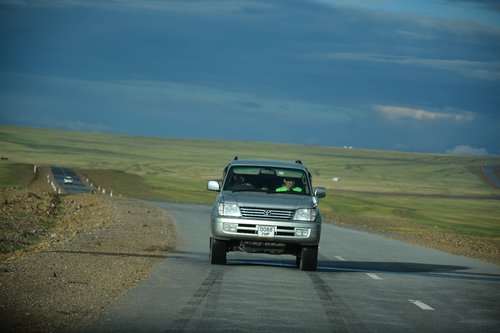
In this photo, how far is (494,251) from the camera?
122 ft

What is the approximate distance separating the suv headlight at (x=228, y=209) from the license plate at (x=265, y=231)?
496 mm

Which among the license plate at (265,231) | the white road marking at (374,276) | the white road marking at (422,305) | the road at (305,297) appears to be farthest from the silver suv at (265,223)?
the white road marking at (422,305)

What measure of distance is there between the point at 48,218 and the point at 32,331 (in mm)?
→ 32564

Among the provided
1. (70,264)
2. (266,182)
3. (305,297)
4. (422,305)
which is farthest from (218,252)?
(422,305)

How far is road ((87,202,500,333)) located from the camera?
12.4m

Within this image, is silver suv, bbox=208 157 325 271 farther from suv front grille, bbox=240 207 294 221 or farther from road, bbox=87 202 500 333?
road, bbox=87 202 500 333

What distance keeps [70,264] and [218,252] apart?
9.45ft

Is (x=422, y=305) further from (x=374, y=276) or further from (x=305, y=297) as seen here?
(x=374, y=276)

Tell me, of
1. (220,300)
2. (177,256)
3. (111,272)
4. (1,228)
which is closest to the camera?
(220,300)

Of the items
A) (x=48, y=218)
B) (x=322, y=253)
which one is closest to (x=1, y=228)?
(x=48, y=218)

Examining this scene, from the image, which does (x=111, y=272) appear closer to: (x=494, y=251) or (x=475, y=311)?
(x=475, y=311)

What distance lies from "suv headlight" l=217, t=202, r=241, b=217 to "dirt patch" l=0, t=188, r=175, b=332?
5.84 ft

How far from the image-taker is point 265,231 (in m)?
19.8

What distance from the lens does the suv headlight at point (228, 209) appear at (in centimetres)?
1997
